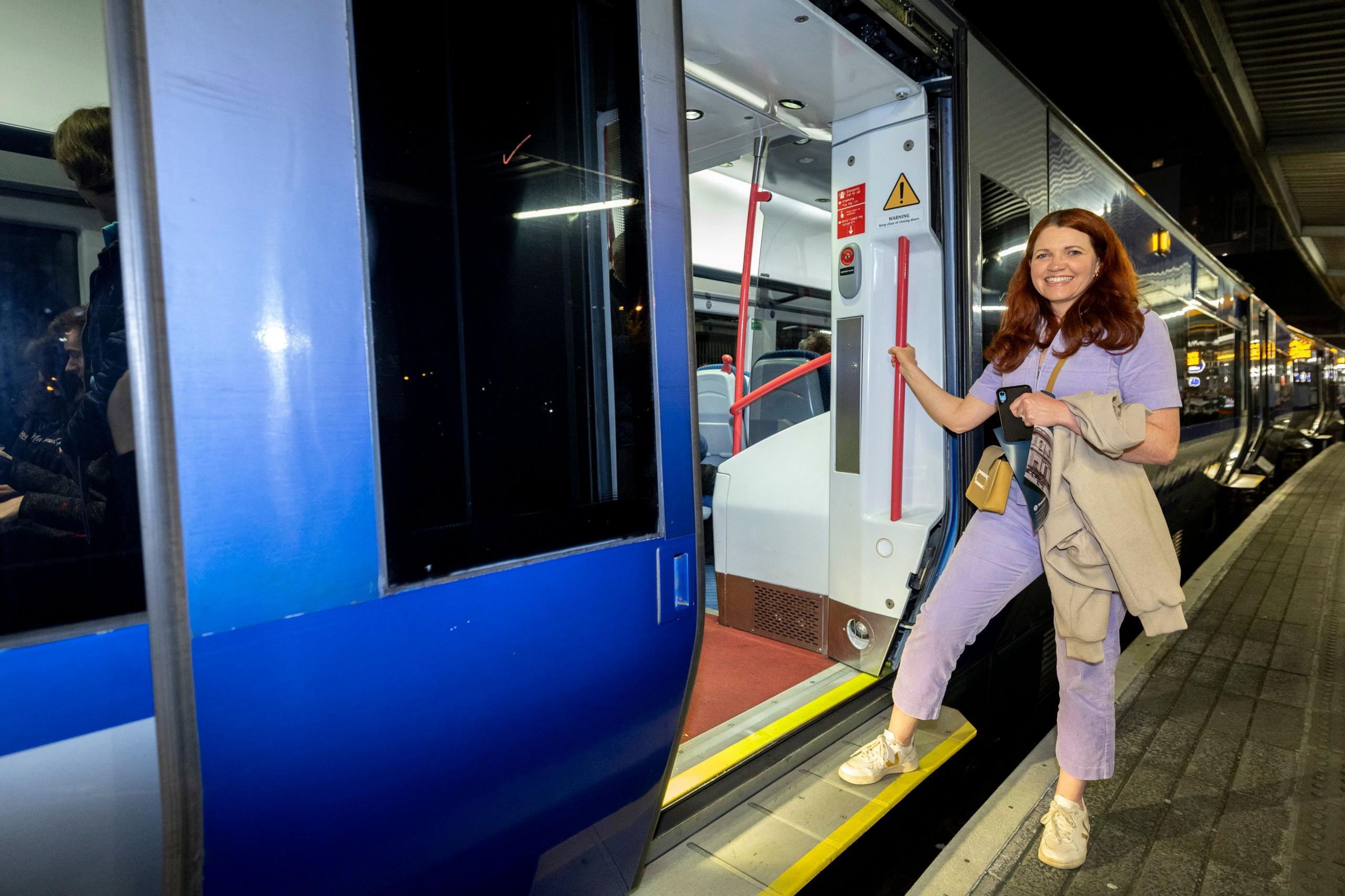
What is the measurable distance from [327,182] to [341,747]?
31.9 inches

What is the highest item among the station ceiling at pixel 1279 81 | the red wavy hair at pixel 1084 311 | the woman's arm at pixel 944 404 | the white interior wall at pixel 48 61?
the station ceiling at pixel 1279 81

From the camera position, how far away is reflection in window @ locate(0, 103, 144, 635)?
0.86 m

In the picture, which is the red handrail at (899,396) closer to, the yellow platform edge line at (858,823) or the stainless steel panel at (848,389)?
the stainless steel panel at (848,389)

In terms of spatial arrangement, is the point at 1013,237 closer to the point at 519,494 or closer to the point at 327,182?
the point at 519,494

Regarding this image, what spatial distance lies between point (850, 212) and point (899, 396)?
80 cm

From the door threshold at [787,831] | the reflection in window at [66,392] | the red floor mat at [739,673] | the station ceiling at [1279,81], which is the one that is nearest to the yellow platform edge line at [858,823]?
the door threshold at [787,831]

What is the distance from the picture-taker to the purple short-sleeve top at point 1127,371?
1860mm

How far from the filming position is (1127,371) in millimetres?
1900

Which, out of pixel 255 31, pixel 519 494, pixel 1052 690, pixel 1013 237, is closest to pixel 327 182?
pixel 255 31

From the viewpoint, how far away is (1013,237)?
9.50 feet

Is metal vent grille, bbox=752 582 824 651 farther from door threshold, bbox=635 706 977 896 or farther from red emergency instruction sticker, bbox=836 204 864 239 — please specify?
red emergency instruction sticker, bbox=836 204 864 239

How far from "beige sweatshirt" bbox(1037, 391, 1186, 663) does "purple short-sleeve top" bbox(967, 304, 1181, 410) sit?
52 mm

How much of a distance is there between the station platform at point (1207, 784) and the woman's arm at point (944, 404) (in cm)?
119

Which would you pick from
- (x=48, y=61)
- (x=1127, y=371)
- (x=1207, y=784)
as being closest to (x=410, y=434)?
(x=48, y=61)
